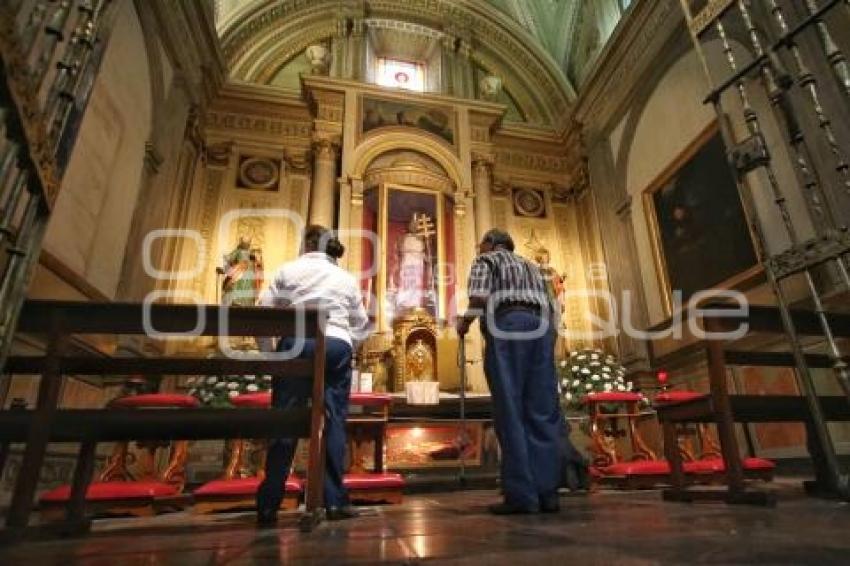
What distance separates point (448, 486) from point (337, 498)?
7.85 ft

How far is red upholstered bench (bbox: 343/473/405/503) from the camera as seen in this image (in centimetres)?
327

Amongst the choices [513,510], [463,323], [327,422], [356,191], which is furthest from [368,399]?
[356,191]

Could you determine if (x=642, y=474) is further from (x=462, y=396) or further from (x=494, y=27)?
(x=494, y=27)

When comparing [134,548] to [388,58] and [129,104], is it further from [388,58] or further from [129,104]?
[388,58]

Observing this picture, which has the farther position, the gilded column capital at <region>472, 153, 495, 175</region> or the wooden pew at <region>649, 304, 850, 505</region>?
the gilded column capital at <region>472, 153, 495, 175</region>

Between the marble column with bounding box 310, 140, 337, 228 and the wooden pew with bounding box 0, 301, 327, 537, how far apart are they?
618 centimetres

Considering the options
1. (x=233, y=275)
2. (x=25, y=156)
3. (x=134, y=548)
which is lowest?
(x=134, y=548)

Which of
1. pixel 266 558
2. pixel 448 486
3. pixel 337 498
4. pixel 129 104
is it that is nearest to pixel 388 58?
pixel 129 104

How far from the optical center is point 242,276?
7.55 metres

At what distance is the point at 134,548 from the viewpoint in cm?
151

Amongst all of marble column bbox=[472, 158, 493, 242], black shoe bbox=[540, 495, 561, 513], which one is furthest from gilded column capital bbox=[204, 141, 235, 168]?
black shoe bbox=[540, 495, 561, 513]

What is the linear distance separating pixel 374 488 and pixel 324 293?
147 cm

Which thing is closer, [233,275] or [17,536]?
[17,536]

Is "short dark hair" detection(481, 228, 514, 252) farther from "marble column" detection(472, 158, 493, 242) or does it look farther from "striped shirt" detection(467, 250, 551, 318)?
"marble column" detection(472, 158, 493, 242)
